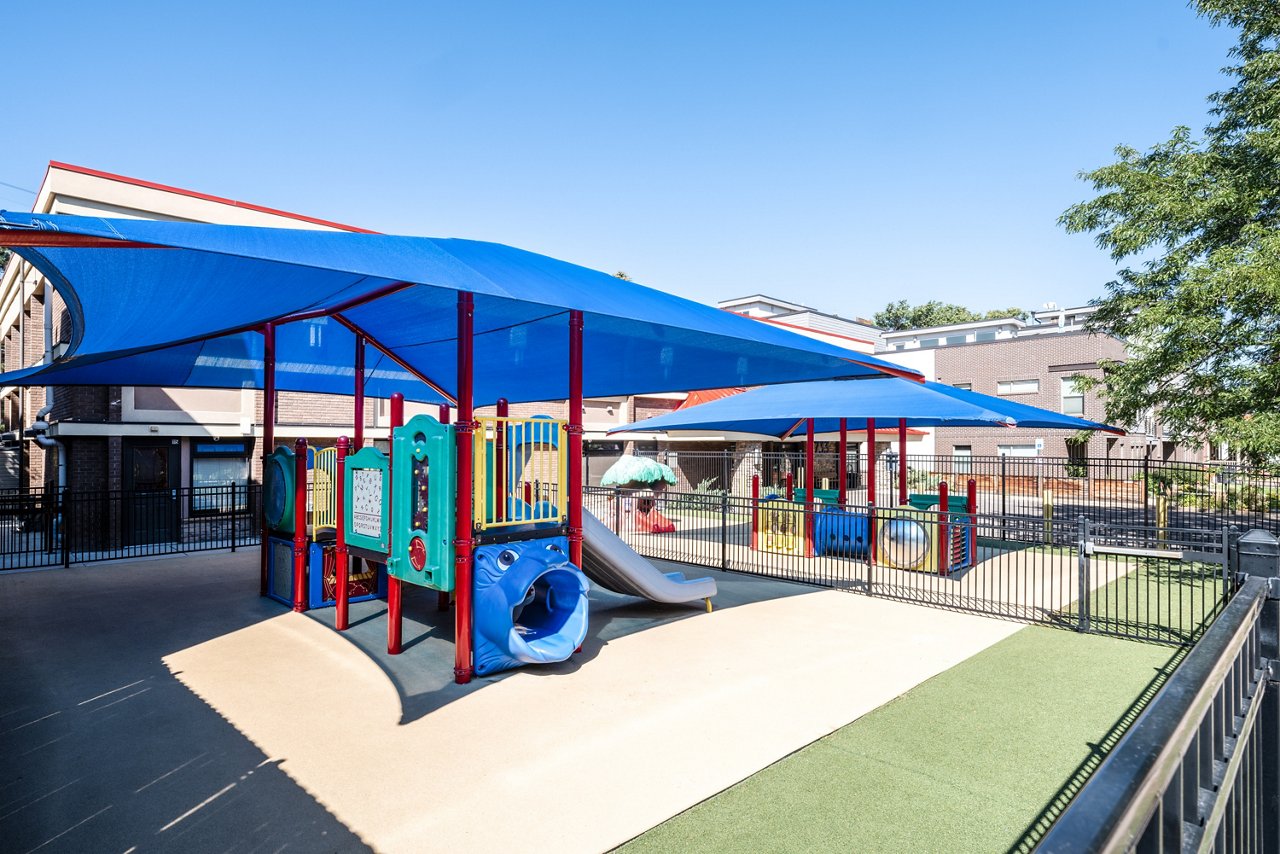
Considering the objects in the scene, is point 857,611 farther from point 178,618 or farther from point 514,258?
point 178,618

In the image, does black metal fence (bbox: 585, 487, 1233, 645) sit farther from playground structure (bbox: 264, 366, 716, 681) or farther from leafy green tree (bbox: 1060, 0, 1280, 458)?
playground structure (bbox: 264, 366, 716, 681)

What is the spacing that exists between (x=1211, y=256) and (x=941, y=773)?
1116 centimetres

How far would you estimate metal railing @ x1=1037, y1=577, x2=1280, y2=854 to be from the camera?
1063 millimetres

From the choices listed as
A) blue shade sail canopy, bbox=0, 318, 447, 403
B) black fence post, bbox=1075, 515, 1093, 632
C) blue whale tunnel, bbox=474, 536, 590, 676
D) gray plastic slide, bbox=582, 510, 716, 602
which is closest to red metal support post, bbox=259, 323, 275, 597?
blue shade sail canopy, bbox=0, 318, 447, 403

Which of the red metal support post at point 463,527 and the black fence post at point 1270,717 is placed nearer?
the black fence post at point 1270,717

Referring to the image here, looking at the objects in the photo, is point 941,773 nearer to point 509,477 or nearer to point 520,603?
point 520,603

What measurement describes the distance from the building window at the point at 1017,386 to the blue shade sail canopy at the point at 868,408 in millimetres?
23254

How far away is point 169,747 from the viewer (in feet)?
15.5

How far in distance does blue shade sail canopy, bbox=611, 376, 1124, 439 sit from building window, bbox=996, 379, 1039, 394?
23.3m

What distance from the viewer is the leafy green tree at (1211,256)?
1059 cm

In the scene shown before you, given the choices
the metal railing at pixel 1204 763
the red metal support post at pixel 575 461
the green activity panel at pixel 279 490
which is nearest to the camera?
the metal railing at pixel 1204 763

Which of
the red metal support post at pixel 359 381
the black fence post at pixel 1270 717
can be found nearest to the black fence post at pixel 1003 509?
the black fence post at pixel 1270 717

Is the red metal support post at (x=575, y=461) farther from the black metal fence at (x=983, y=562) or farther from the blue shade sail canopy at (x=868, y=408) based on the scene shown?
the blue shade sail canopy at (x=868, y=408)

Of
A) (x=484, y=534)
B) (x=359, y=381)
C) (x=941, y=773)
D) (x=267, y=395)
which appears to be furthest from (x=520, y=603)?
(x=267, y=395)
